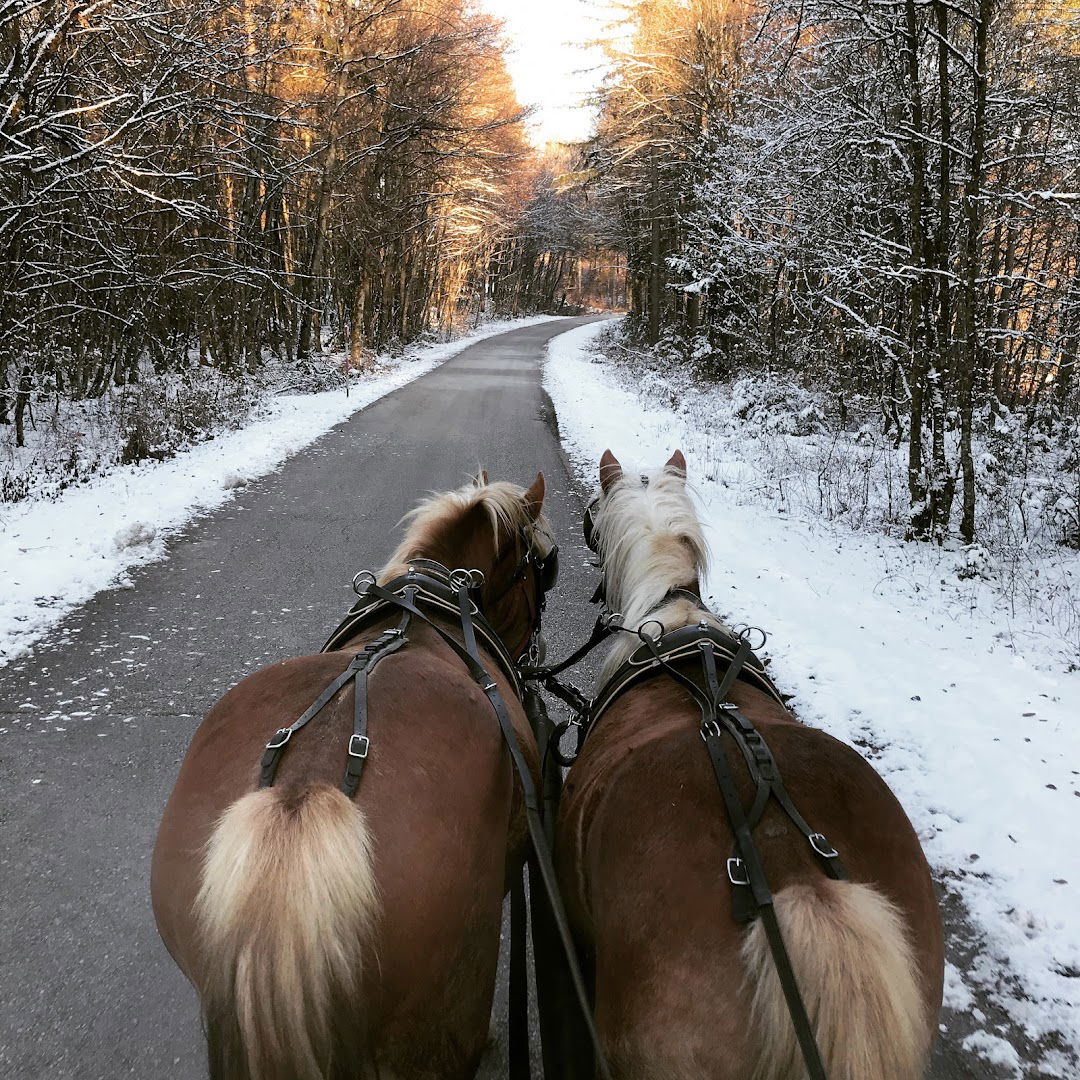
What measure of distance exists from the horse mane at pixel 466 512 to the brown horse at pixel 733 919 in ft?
3.88

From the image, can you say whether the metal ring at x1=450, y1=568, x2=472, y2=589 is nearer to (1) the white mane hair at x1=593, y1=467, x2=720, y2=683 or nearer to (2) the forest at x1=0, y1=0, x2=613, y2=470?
(1) the white mane hair at x1=593, y1=467, x2=720, y2=683

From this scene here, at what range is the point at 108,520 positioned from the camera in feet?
23.9

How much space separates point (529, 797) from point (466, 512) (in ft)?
4.59

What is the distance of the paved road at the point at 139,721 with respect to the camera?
7.70 feet

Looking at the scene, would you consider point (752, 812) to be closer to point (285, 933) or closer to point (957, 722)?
point (285, 933)

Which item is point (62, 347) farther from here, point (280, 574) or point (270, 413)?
point (280, 574)

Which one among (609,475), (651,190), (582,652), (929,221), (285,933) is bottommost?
(582,652)

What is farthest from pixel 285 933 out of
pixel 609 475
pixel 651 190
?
pixel 651 190

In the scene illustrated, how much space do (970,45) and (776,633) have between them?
7.66 meters

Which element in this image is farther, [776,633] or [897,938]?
[776,633]

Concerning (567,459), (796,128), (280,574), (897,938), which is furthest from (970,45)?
(897,938)

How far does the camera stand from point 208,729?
6.07ft

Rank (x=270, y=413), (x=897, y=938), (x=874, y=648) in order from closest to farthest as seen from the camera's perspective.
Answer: (x=897, y=938)
(x=874, y=648)
(x=270, y=413)

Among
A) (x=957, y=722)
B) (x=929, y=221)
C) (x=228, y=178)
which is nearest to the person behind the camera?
(x=957, y=722)
